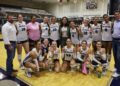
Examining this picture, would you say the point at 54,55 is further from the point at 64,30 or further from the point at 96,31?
the point at 96,31

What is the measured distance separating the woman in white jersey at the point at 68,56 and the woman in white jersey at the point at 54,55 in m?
0.16

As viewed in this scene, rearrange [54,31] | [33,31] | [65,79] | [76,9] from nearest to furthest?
[65,79]
[33,31]
[54,31]
[76,9]

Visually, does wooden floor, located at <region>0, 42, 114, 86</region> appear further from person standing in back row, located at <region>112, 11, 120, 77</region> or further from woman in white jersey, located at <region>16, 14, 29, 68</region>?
woman in white jersey, located at <region>16, 14, 29, 68</region>

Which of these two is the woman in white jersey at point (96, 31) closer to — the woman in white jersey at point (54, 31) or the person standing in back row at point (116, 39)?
the person standing in back row at point (116, 39)

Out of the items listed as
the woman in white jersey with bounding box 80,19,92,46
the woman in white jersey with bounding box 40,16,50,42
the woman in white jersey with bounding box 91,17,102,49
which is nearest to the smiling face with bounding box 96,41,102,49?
the woman in white jersey with bounding box 91,17,102,49

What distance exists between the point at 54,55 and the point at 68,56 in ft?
1.25

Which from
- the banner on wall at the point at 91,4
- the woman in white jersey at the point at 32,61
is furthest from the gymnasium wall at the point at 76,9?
the woman in white jersey at the point at 32,61

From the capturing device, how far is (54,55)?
499 centimetres

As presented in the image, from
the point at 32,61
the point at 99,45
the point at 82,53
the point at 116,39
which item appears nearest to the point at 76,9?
the point at 82,53

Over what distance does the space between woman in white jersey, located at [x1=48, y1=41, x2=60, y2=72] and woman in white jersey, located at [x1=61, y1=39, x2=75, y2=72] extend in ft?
0.52

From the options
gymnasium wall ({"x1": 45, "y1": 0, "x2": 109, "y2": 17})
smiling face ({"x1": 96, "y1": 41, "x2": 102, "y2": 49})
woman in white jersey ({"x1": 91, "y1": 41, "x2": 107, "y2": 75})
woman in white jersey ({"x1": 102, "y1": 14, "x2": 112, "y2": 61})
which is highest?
gymnasium wall ({"x1": 45, "y1": 0, "x2": 109, "y2": 17})

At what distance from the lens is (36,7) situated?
2392 cm

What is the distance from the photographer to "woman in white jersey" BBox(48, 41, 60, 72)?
16.1 ft

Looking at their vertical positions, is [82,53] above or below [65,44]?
below
